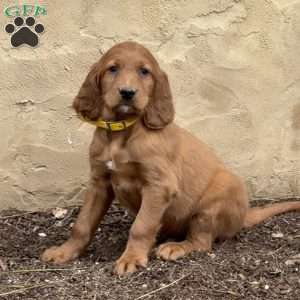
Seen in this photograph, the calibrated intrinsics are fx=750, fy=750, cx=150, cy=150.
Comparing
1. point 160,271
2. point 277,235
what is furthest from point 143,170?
point 277,235

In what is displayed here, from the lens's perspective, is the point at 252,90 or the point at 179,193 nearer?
the point at 179,193

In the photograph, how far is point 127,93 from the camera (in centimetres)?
464

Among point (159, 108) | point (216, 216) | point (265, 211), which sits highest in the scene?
point (159, 108)

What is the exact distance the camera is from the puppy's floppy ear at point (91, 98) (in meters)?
4.95

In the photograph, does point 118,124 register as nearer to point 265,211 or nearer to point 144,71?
point 144,71

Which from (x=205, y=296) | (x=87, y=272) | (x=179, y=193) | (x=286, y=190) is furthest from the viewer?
(x=286, y=190)

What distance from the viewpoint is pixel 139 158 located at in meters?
4.87

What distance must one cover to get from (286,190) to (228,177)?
46.8 inches

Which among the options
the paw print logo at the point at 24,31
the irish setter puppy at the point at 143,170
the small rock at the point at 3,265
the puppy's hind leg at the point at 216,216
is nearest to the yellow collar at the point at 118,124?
the irish setter puppy at the point at 143,170

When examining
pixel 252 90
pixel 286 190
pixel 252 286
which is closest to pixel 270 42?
pixel 252 90

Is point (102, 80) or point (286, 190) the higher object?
point (102, 80)

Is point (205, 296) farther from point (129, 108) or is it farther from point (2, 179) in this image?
point (2, 179)

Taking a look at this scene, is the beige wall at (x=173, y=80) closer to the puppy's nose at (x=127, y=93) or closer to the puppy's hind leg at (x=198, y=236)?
the puppy's hind leg at (x=198, y=236)

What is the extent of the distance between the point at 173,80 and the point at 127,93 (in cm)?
148
